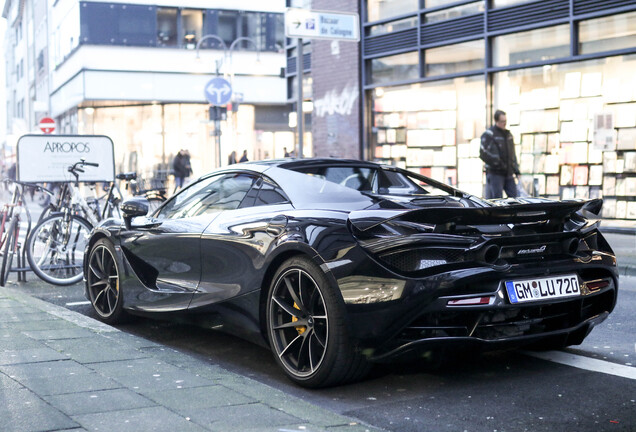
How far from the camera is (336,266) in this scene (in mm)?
4508

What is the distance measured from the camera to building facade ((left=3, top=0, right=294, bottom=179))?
38.8 metres

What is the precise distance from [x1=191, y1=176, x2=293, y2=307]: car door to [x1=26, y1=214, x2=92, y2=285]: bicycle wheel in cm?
399

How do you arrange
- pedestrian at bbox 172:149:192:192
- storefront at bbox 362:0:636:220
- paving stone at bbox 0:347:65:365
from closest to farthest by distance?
1. paving stone at bbox 0:347:65:365
2. storefront at bbox 362:0:636:220
3. pedestrian at bbox 172:149:192:192

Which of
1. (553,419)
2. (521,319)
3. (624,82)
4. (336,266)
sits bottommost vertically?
(553,419)

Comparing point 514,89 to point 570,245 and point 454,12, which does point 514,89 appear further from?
point 570,245

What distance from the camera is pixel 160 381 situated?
4574mm

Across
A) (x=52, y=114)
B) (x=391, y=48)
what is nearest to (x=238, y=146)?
(x=52, y=114)

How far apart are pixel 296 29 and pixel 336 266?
856cm

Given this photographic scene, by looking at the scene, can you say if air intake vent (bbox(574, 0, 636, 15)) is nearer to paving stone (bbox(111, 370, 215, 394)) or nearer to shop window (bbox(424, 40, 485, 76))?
shop window (bbox(424, 40, 485, 76))

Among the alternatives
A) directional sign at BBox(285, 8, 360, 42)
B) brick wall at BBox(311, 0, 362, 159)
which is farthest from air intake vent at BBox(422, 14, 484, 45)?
directional sign at BBox(285, 8, 360, 42)

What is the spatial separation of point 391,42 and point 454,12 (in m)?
1.95

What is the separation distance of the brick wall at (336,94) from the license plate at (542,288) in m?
15.0

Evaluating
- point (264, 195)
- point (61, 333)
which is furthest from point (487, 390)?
point (61, 333)

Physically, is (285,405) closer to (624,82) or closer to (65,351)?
(65,351)
